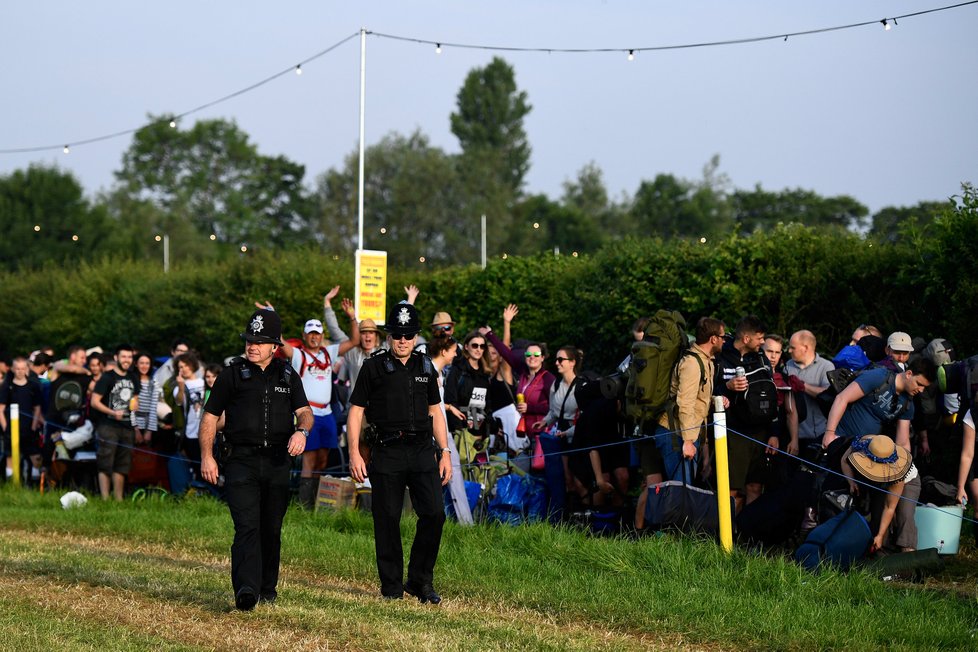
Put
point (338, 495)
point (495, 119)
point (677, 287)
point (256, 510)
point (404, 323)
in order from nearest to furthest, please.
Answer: point (256, 510) < point (404, 323) < point (338, 495) < point (677, 287) < point (495, 119)

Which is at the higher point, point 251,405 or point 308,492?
point 251,405

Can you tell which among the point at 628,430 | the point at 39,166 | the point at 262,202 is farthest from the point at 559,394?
the point at 262,202

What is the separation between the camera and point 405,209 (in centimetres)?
7544

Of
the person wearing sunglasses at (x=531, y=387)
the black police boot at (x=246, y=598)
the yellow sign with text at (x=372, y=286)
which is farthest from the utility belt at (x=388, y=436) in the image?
the yellow sign with text at (x=372, y=286)

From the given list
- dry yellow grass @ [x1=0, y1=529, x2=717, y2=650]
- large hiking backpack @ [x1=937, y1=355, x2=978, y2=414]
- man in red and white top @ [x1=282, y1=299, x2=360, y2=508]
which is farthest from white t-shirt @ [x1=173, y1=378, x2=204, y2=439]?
large hiking backpack @ [x1=937, y1=355, x2=978, y2=414]

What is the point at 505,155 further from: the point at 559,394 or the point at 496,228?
the point at 559,394

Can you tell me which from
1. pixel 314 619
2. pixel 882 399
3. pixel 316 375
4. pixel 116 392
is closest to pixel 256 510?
pixel 314 619

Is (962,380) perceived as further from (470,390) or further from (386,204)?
(386,204)

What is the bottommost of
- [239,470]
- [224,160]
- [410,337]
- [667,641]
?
[667,641]

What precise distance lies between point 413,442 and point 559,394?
4.24 meters

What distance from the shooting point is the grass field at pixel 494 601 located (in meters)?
7.83

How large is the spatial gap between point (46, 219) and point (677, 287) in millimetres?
62358

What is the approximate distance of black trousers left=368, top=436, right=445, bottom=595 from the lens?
9.27m

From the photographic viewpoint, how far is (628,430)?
12516 millimetres
